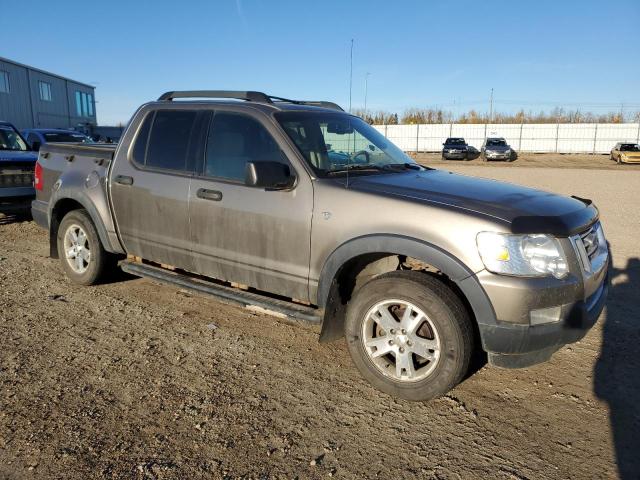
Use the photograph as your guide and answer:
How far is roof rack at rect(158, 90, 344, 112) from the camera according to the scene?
440 centimetres

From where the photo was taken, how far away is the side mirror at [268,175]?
3607 mm

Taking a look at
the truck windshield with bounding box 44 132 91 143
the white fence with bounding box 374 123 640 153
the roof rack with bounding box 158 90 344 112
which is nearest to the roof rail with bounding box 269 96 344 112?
the roof rack with bounding box 158 90 344 112

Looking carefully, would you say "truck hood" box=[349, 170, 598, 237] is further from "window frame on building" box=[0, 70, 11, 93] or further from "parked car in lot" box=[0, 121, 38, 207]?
"window frame on building" box=[0, 70, 11, 93]

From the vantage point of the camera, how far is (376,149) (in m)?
4.54

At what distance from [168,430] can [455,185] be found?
99.5 inches

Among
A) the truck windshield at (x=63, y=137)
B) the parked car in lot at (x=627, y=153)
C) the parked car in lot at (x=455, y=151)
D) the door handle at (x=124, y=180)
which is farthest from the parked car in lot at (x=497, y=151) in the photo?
the door handle at (x=124, y=180)

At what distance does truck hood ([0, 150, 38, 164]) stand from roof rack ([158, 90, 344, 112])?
513cm

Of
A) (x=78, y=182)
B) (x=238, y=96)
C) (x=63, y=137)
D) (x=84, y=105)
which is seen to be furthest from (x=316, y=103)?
(x=84, y=105)

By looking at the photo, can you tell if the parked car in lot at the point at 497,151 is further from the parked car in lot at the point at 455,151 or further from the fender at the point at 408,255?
the fender at the point at 408,255

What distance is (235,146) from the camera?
166 inches

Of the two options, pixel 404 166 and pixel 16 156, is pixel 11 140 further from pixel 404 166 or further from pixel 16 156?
pixel 404 166

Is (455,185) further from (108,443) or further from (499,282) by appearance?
(108,443)

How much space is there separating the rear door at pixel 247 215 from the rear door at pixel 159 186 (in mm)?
163

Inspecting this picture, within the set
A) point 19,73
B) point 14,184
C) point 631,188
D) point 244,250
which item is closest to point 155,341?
point 244,250
